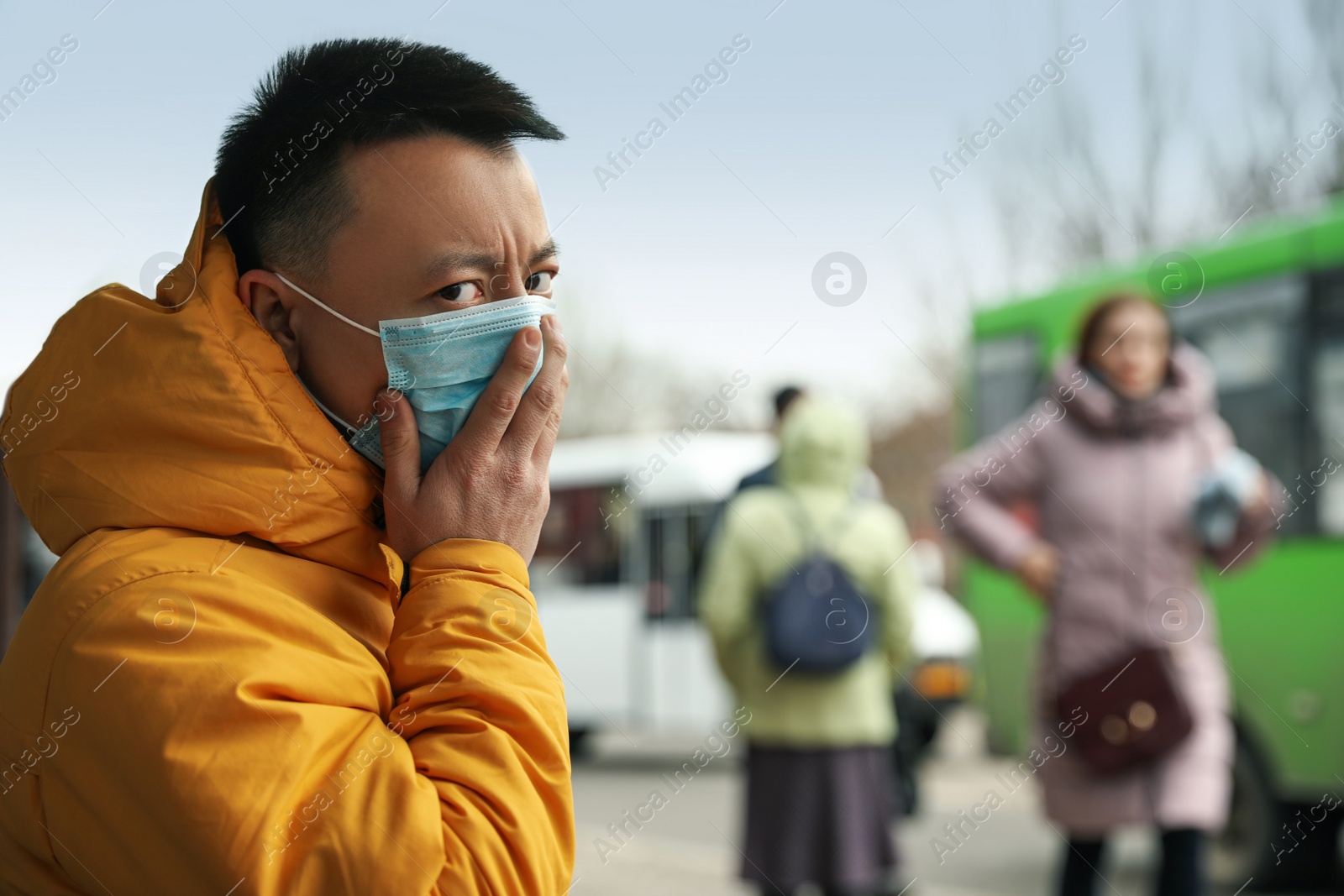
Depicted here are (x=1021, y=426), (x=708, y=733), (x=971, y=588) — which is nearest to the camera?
(x=1021, y=426)

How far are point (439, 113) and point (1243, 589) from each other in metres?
6.39

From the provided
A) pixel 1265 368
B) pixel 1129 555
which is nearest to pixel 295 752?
pixel 1129 555

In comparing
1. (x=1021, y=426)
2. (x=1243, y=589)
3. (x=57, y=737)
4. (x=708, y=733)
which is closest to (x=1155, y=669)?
(x=1021, y=426)

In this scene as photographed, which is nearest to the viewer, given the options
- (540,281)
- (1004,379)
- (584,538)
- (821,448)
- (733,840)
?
(540,281)

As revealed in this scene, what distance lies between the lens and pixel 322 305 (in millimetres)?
1633

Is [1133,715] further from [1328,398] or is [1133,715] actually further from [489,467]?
[1328,398]

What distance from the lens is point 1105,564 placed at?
444 cm

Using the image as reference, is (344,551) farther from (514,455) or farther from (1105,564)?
(1105,564)

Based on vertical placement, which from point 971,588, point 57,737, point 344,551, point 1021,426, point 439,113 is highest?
point 439,113

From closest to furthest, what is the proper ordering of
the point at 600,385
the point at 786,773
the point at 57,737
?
the point at 57,737 < the point at 786,773 < the point at 600,385

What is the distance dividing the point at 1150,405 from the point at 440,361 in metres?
3.37

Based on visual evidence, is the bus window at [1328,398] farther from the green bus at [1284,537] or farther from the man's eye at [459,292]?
the man's eye at [459,292]

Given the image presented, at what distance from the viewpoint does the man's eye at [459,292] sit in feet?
5.27

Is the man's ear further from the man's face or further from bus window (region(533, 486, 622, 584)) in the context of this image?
bus window (region(533, 486, 622, 584))
